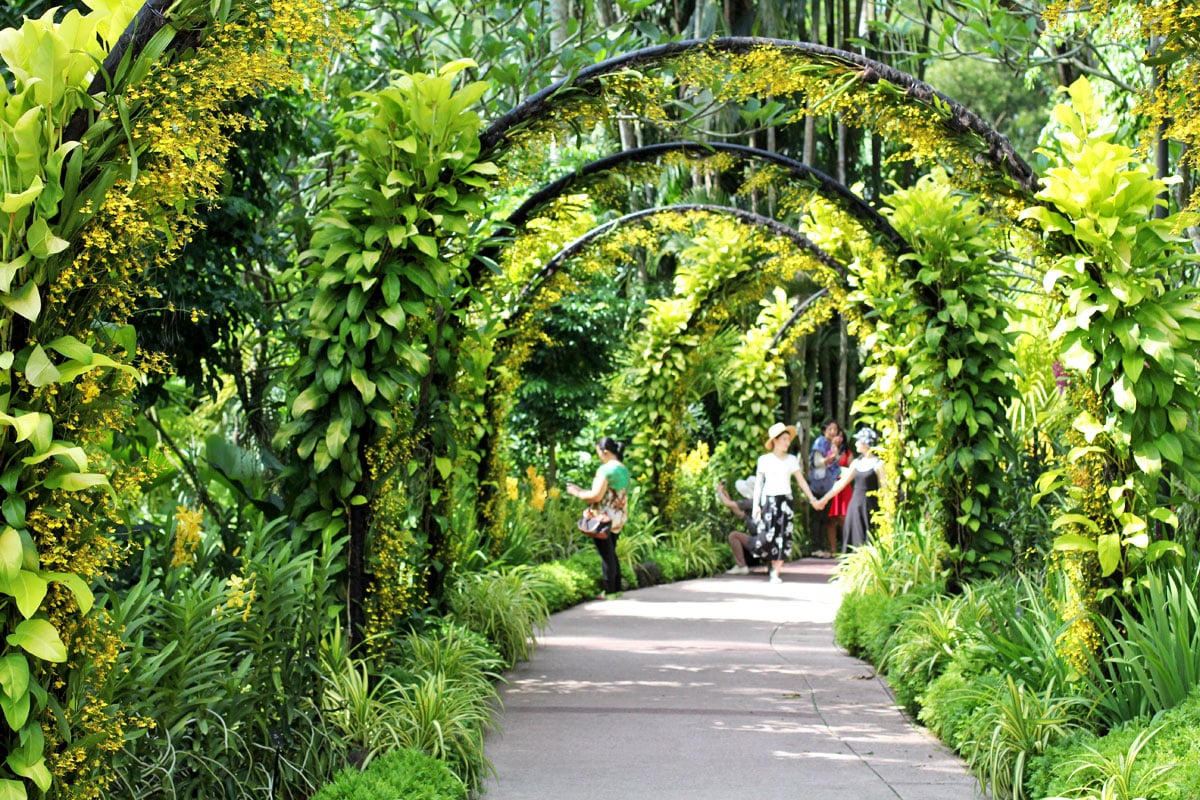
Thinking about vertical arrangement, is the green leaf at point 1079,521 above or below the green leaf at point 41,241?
below

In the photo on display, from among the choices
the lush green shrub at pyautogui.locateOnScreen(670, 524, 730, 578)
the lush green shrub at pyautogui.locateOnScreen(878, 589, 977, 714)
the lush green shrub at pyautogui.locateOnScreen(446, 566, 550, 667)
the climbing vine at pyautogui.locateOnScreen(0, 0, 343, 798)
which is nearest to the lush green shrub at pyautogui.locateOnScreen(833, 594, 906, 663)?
the lush green shrub at pyautogui.locateOnScreen(878, 589, 977, 714)

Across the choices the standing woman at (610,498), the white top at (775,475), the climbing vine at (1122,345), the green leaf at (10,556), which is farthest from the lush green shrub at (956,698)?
the white top at (775,475)

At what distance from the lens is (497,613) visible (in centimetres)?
799

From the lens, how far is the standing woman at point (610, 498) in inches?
441

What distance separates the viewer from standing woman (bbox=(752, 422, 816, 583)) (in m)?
12.6

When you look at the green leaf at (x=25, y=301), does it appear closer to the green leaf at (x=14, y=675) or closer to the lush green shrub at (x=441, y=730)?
the green leaf at (x=14, y=675)

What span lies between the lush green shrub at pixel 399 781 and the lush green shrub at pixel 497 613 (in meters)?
2.61

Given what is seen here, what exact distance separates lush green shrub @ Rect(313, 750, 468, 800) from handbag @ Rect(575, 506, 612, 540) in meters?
6.01

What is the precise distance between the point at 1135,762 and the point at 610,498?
7.14 metres

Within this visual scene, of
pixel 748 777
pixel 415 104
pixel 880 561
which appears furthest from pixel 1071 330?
pixel 880 561

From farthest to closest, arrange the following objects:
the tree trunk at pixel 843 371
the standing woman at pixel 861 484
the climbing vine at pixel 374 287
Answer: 1. the tree trunk at pixel 843 371
2. the standing woman at pixel 861 484
3. the climbing vine at pixel 374 287

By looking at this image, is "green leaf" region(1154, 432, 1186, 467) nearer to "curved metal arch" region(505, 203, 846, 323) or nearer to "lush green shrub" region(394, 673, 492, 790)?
"lush green shrub" region(394, 673, 492, 790)

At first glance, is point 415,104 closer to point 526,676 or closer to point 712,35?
point 712,35

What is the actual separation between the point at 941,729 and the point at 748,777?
118 centimetres
